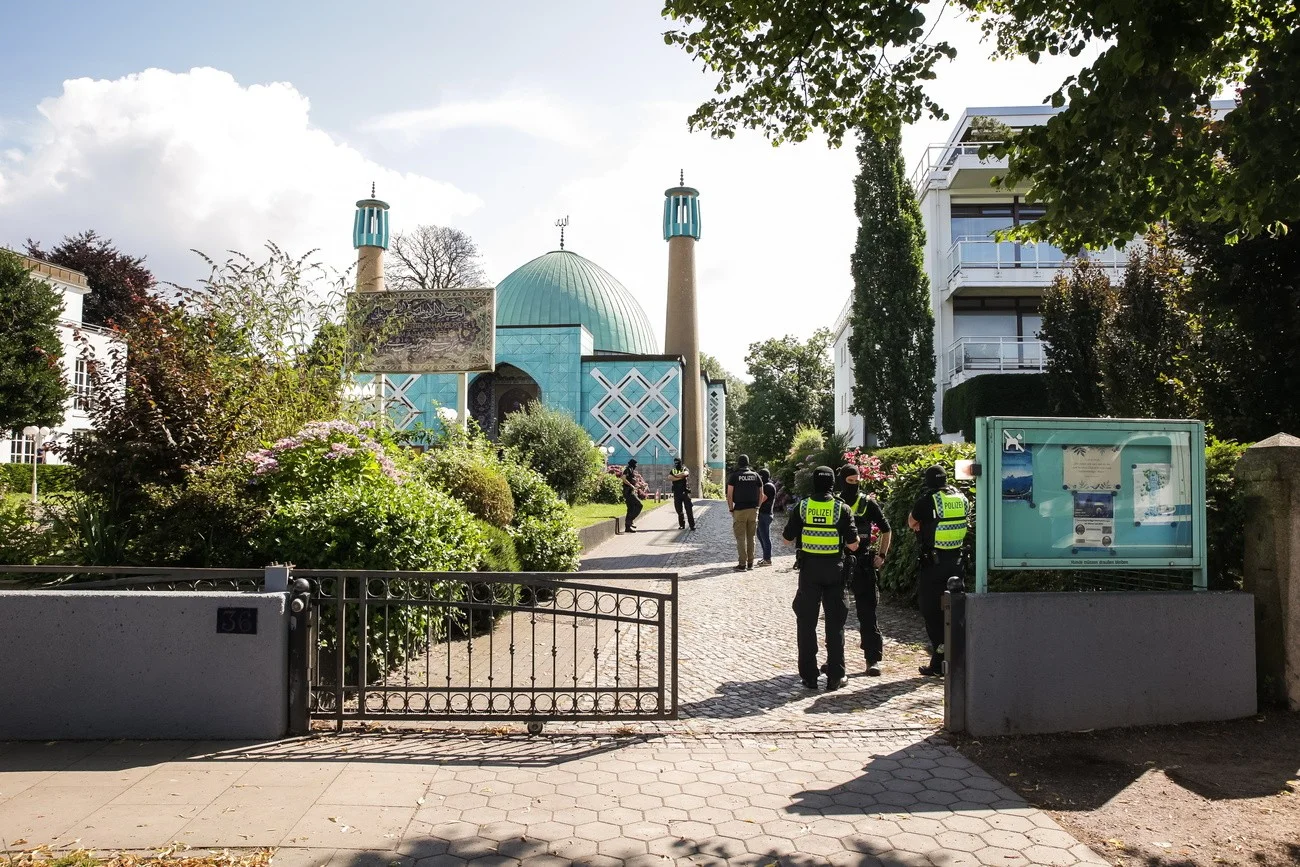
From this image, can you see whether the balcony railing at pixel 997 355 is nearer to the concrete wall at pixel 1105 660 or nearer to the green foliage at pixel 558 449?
the green foliage at pixel 558 449

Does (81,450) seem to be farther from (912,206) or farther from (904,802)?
(912,206)

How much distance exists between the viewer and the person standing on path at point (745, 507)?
14.1 m

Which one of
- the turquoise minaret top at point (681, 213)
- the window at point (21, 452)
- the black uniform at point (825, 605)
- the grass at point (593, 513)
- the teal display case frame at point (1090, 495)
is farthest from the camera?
the turquoise minaret top at point (681, 213)

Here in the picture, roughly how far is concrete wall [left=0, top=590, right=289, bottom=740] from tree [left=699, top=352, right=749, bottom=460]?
64086mm

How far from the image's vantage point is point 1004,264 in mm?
26875

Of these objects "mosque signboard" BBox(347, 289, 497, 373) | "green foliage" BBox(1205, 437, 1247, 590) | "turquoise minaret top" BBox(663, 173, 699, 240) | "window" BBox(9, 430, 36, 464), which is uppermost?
"turquoise minaret top" BBox(663, 173, 699, 240)

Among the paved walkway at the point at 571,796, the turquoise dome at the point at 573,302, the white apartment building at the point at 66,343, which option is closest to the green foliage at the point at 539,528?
the paved walkway at the point at 571,796

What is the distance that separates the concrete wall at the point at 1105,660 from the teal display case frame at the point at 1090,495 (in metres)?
0.39

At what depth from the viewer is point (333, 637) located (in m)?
6.30

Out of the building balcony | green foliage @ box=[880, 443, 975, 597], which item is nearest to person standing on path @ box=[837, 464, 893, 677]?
green foliage @ box=[880, 443, 975, 597]

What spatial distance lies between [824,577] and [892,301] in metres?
20.0

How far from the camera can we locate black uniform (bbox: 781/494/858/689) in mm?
6887

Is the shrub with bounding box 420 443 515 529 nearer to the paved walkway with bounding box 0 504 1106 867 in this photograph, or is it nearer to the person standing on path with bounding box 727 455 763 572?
the person standing on path with bounding box 727 455 763 572

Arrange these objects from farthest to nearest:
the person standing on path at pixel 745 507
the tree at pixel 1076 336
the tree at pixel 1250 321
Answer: the tree at pixel 1076 336 < the person standing on path at pixel 745 507 < the tree at pixel 1250 321
